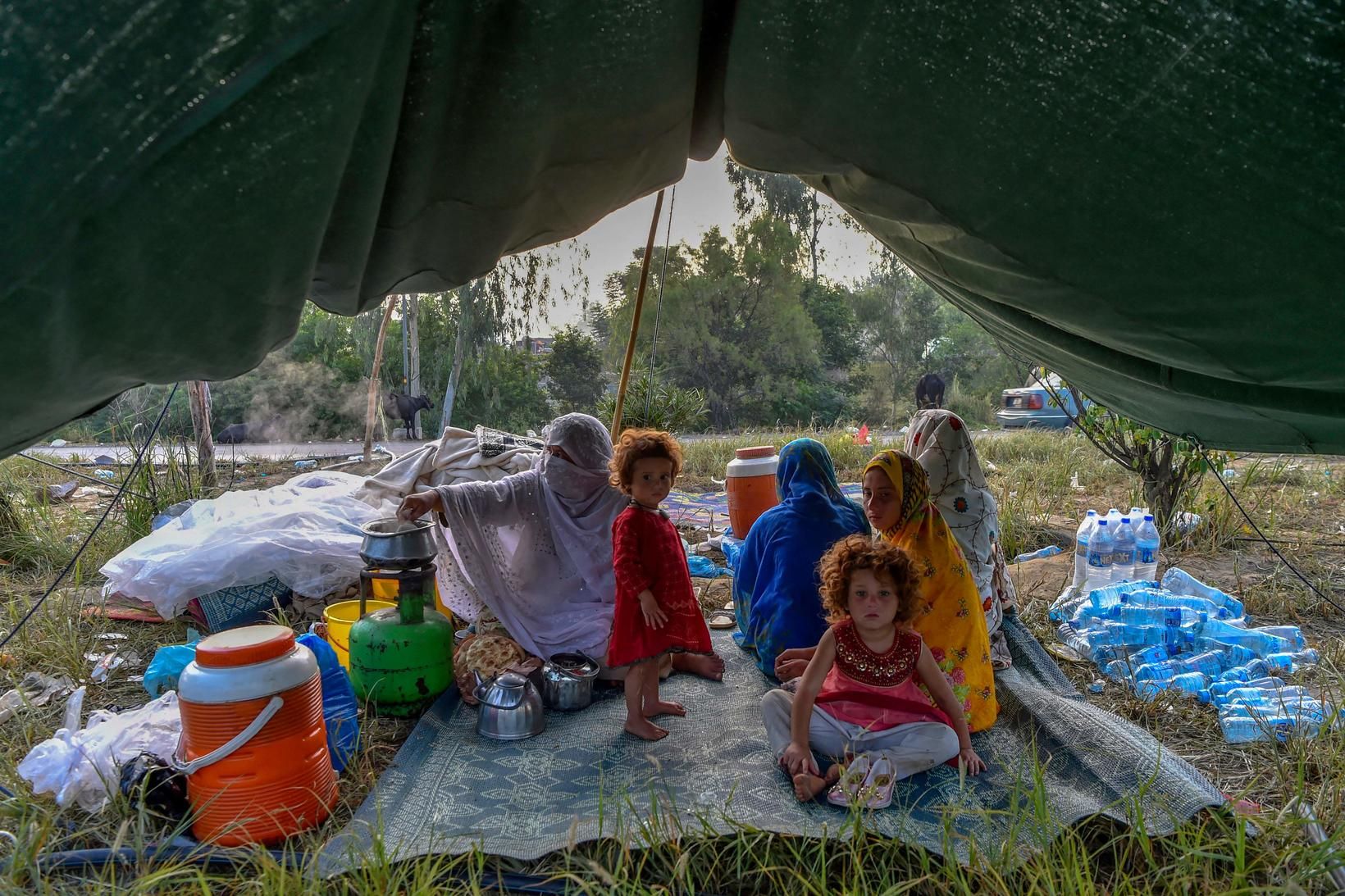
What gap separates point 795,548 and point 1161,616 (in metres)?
1.78

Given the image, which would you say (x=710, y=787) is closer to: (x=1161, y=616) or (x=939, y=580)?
(x=939, y=580)

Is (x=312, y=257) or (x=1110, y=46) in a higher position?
(x=1110, y=46)

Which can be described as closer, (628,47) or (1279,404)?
(628,47)

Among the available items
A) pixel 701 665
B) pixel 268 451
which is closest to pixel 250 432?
pixel 268 451

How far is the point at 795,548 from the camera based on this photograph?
347 cm

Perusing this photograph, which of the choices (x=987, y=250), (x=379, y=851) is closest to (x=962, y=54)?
(x=987, y=250)

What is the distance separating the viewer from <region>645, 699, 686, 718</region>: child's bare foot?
10.6 ft

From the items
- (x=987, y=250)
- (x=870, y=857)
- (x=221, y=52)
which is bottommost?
(x=870, y=857)

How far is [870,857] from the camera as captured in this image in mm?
2219

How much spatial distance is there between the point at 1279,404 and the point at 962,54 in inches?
40.7

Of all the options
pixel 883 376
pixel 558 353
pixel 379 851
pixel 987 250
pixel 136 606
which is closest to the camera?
pixel 987 250

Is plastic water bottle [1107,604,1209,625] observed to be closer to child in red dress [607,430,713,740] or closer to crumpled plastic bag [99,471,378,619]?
child in red dress [607,430,713,740]

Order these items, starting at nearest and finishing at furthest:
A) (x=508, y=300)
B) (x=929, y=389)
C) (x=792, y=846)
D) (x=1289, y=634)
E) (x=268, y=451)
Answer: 1. (x=792, y=846)
2. (x=1289, y=634)
3. (x=268, y=451)
4. (x=929, y=389)
5. (x=508, y=300)

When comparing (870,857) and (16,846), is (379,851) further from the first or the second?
(870,857)
